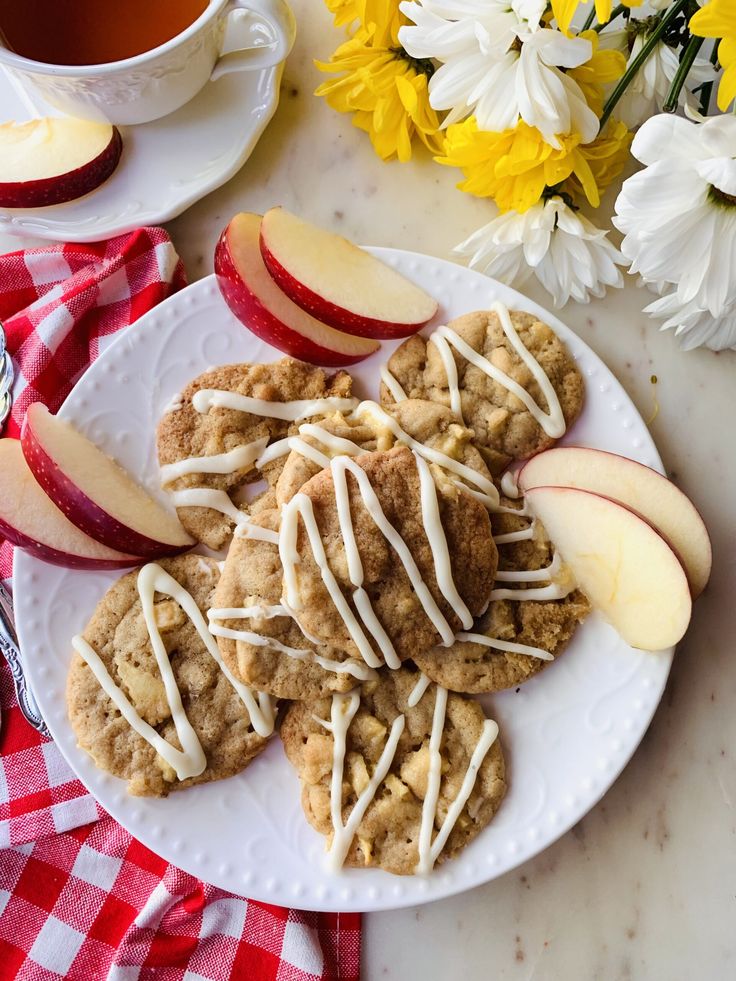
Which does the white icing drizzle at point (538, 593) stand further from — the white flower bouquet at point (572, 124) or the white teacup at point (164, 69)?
the white teacup at point (164, 69)

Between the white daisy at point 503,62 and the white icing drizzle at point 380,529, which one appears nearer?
the white daisy at point 503,62

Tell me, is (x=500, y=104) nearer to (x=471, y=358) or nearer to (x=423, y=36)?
(x=423, y=36)

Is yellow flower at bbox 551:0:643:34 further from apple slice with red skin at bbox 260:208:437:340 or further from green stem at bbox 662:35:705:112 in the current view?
apple slice with red skin at bbox 260:208:437:340

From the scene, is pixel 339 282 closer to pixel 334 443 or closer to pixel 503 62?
pixel 334 443

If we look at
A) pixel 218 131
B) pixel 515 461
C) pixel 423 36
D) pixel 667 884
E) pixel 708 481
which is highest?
pixel 423 36

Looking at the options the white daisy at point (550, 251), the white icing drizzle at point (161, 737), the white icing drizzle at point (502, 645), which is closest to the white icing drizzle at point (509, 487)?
the white icing drizzle at point (502, 645)

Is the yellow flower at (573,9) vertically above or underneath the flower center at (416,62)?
above

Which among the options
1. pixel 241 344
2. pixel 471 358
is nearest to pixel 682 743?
pixel 471 358
